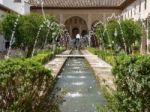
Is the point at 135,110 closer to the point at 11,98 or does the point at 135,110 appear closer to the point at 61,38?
the point at 11,98

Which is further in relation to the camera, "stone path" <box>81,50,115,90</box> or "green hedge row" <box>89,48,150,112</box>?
"stone path" <box>81,50,115,90</box>

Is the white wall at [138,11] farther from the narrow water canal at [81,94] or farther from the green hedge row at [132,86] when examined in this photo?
the green hedge row at [132,86]

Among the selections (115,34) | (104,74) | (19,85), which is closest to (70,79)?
(104,74)

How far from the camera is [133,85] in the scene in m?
5.56

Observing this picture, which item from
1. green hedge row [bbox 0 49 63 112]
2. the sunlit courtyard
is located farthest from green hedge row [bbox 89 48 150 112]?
green hedge row [bbox 0 49 63 112]

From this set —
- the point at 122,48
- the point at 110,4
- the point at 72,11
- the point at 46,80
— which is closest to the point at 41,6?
the point at 72,11

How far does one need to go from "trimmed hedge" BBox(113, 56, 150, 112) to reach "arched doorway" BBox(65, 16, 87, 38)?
49.8m

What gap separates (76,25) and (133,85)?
50.5 m

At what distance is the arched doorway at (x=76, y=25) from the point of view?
55.8 metres

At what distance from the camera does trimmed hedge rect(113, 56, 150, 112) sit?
5.52 meters

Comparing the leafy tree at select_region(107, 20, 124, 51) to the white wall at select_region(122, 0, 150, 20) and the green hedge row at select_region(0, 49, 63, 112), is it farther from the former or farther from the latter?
the green hedge row at select_region(0, 49, 63, 112)

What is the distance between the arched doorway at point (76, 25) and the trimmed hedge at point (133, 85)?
164 ft

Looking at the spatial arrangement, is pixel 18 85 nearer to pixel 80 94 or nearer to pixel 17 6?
pixel 80 94

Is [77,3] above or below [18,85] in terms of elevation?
above
